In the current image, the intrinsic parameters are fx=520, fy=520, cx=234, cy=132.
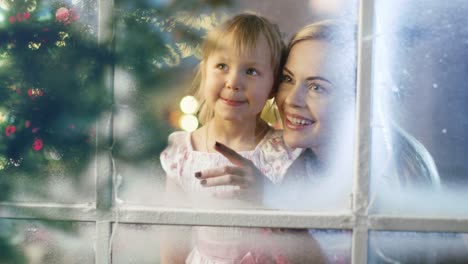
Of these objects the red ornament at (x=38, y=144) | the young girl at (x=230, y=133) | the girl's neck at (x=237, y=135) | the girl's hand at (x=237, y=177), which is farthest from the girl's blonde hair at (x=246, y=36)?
the red ornament at (x=38, y=144)

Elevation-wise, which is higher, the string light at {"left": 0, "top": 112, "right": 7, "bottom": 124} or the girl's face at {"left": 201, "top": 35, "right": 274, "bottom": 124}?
the girl's face at {"left": 201, "top": 35, "right": 274, "bottom": 124}

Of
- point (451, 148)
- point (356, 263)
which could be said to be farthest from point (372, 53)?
point (356, 263)

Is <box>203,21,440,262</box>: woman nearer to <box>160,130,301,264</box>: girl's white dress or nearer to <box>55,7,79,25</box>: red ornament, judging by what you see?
<box>160,130,301,264</box>: girl's white dress

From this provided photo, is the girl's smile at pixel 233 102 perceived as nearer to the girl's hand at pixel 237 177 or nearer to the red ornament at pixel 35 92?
the girl's hand at pixel 237 177

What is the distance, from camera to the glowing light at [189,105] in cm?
156

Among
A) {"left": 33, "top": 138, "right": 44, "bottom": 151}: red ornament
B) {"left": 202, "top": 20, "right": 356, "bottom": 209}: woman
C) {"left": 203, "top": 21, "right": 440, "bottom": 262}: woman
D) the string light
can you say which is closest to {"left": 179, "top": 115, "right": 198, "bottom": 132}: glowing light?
{"left": 202, "top": 20, "right": 356, "bottom": 209}: woman

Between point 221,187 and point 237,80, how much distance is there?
322 mm

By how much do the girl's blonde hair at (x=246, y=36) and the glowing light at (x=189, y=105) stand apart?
33mm

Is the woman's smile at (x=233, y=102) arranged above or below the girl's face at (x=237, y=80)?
below

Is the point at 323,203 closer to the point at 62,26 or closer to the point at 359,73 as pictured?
the point at 359,73

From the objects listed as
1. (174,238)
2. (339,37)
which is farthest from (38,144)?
(339,37)

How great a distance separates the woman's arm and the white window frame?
3cm

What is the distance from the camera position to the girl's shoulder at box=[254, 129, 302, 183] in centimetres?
155

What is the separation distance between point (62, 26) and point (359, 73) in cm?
91
